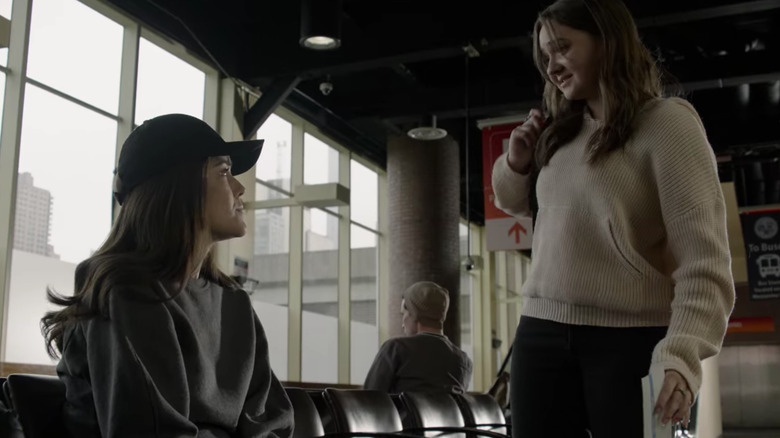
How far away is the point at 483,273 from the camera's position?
19547mm

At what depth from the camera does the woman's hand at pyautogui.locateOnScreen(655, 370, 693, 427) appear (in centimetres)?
137

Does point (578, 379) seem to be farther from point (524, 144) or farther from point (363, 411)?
point (363, 411)

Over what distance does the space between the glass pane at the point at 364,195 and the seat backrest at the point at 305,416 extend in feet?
35.6

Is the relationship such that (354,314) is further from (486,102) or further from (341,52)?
(341,52)

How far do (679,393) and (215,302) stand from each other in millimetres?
1123

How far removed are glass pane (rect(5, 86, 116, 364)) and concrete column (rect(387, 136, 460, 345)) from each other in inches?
175

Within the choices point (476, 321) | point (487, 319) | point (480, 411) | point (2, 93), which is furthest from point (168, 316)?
point (487, 319)

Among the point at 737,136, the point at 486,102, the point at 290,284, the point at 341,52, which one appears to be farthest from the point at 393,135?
the point at 737,136

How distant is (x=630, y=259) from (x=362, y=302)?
12.7 meters

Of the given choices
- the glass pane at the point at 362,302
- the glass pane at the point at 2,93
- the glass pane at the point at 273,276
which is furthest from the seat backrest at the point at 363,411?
the glass pane at the point at 362,302

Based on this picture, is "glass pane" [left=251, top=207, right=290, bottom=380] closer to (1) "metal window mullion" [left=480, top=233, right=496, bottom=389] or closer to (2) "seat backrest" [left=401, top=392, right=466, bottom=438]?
(2) "seat backrest" [left=401, top=392, right=466, bottom=438]

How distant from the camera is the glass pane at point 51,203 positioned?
7457 mm

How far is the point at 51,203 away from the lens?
7812 mm

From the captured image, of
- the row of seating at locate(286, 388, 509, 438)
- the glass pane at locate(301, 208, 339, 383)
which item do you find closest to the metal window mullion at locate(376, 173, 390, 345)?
the glass pane at locate(301, 208, 339, 383)
